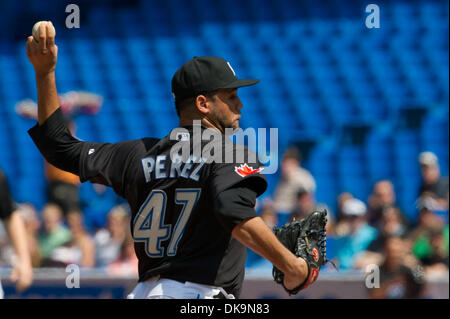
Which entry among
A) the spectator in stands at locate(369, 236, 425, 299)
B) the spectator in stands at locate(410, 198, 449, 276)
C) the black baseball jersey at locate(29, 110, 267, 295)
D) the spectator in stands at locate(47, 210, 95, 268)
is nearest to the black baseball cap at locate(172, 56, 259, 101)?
the black baseball jersey at locate(29, 110, 267, 295)

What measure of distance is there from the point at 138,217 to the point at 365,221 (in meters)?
4.69

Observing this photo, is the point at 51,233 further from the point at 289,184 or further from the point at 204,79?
the point at 204,79

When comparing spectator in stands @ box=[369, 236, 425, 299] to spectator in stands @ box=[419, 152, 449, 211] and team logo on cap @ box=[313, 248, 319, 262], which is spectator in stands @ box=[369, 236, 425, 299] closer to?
spectator in stands @ box=[419, 152, 449, 211]

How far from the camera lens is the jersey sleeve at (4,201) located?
4.21m

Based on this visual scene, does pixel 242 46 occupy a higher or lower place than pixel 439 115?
higher

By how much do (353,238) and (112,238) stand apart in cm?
249

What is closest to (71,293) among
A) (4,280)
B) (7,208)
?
(4,280)

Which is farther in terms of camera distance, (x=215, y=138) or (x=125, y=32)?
(x=125, y=32)

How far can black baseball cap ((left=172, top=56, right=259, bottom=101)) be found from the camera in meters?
2.82

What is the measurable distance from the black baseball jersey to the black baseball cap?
15cm

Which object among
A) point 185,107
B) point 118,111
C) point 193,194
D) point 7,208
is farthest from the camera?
point 118,111

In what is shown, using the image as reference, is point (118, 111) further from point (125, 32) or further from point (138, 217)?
point (138, 217)

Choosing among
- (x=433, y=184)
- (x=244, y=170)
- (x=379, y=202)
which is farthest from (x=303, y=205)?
(x=244, y=170)
